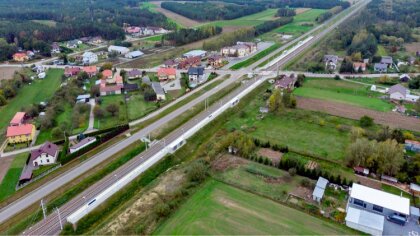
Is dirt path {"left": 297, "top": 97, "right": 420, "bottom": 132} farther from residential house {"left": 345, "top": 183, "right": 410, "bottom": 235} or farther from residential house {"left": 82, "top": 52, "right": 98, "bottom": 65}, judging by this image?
residential house {"left": 82, "top": 52, "right": 98, "bottom": 65}

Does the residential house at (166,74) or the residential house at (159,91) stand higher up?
the residential house at (166,74)

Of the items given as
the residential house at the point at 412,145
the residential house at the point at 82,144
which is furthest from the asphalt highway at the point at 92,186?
the residential house at the point at 412,145

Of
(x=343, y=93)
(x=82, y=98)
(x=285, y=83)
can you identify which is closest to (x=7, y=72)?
(x=82, y=98)

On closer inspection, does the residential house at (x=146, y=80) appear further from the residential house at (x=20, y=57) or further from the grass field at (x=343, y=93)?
the residential house at (x=20, y=57)

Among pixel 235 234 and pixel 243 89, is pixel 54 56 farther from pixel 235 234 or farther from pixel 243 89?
pixel 235 234

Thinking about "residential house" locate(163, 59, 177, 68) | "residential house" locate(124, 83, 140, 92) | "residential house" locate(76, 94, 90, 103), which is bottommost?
"residential house" locate(76, 94, 90, 103)

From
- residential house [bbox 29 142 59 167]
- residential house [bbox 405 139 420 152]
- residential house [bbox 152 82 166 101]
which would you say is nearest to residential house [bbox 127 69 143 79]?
residential house [bbox 152 82 166 101]

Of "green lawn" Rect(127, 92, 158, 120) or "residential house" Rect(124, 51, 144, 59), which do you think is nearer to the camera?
"green lawn" Rect(127, 92, 158, 120)

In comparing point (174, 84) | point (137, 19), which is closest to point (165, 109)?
point (174, 84)
